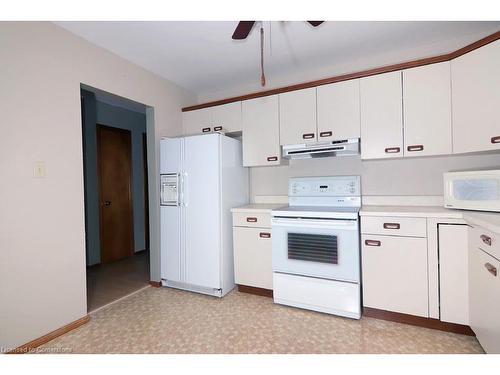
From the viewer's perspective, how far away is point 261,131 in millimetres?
2758

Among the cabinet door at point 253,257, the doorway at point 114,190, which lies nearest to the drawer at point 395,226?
the cabinet door at point 253,257

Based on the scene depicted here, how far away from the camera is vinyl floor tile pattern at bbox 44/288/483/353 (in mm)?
1759

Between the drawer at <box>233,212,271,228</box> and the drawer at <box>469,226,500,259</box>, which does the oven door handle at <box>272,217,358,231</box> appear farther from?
the drawer at <box>469,226,500,259</box>

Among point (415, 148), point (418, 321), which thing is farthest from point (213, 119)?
point (418, 321)

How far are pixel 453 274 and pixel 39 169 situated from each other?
315 cm

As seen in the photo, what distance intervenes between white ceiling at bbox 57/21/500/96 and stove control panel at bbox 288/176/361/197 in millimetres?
1245

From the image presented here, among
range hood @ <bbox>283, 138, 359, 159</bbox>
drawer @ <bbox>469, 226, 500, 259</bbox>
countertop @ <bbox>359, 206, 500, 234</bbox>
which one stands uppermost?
range hood @ <bbox>283, 138, 359, 159</bbox>

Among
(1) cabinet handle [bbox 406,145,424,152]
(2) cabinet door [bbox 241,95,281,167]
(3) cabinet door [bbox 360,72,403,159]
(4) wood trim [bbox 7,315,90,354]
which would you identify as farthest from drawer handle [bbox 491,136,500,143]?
(4) wood trim [bbox 7,315,90,354]

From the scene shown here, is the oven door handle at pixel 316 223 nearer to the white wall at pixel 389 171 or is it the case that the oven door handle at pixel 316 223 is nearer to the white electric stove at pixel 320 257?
the white electric stove at pixel 320 257
